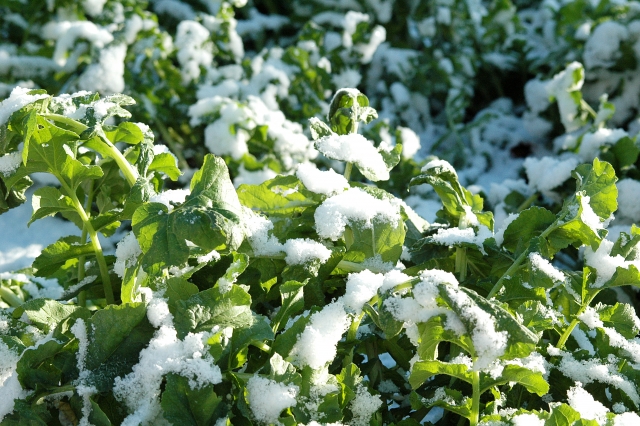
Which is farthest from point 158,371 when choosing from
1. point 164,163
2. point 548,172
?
point 548,172

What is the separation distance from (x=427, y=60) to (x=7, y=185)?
2160 mm

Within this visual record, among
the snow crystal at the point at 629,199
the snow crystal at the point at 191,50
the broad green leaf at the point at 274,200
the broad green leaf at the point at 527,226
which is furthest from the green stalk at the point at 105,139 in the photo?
the snow crystal at the point at 191,50

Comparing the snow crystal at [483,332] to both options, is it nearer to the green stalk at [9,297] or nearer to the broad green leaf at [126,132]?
the broad green leaf at [126,132]

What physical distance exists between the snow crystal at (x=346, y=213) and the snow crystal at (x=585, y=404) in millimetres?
406

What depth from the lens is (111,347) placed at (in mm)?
1025

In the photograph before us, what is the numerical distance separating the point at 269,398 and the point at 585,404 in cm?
49

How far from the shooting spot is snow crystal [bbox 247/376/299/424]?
3.15 ft

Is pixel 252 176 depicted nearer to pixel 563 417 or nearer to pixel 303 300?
pixel 303 300

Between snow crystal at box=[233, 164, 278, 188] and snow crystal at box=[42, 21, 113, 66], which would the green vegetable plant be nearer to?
snow crystal at box=[233, 164, 278, 188]

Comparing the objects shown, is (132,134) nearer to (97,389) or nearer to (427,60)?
(97,389)

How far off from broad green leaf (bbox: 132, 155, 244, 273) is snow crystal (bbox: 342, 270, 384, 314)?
21cm

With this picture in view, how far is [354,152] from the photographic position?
4.29 feet

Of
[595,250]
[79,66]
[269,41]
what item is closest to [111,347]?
[595,250]

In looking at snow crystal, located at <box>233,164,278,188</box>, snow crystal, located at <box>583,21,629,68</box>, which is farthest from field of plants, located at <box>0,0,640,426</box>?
snow crystal, located at <box>583,21,629,68</box>
